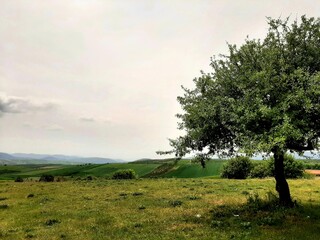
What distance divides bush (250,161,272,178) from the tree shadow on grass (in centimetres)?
4693

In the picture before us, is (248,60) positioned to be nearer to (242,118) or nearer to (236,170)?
(242,118)

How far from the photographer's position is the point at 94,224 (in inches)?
915

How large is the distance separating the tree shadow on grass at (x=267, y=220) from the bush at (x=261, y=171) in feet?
154

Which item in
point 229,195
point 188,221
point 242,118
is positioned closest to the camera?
point 242,118

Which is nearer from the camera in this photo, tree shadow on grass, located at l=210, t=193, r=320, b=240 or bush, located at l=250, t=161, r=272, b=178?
tree shadow on grass, located at l=210, t=193, r=320, b=240

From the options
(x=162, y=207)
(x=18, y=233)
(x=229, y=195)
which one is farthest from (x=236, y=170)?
(x=18, y=233)

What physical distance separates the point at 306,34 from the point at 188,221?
16467 mm

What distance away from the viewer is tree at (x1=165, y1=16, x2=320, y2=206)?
20359mm

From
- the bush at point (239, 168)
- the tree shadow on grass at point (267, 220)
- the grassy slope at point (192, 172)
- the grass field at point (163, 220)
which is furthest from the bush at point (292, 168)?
the tree shadow on grass at point (267, 220)

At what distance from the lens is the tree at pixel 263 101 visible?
20.4 m

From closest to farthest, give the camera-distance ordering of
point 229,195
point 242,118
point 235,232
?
point 235,232 < point 242,118 < point 229,195

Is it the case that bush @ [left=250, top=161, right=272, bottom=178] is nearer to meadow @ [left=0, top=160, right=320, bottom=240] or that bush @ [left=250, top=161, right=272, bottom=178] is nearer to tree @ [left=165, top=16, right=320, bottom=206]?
meadow @ [left=0, top=160, right=320, bottom=240]

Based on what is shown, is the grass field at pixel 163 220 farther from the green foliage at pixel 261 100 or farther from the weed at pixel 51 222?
the green foliage at pixel 261 100

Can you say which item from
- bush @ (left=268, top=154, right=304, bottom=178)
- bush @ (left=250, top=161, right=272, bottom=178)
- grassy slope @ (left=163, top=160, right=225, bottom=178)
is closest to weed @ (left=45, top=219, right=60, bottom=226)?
bush @ (left=268, top=154, right=304, bottom=178)
